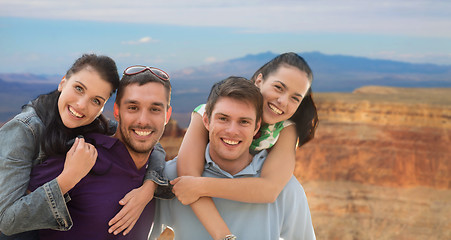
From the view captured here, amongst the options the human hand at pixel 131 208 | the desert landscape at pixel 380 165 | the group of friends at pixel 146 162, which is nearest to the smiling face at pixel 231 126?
the group of friends at pixel 146 162

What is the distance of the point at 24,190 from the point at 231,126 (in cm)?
150

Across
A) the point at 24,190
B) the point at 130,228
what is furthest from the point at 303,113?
the point at 24,190

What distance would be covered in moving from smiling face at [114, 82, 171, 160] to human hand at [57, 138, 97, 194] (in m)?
0.32

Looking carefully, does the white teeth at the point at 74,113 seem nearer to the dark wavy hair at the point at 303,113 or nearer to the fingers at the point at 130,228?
the fingers at the point at 130,228

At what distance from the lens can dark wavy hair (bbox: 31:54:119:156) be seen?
9.64 ft

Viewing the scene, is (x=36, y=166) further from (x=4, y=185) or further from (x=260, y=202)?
(x=260, y=202)

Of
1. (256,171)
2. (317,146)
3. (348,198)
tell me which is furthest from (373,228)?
(256,171)

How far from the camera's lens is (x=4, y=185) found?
2795 millimetres

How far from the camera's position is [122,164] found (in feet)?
10.3

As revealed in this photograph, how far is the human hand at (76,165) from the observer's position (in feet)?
9.27

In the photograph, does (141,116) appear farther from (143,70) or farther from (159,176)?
(159,176)

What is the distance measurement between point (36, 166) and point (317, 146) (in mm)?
27628

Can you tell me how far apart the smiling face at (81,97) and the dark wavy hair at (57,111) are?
4cm

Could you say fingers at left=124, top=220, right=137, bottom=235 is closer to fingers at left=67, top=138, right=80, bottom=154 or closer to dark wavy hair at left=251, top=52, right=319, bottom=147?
fingers at left=67, top=138, right=80, bottom=154
